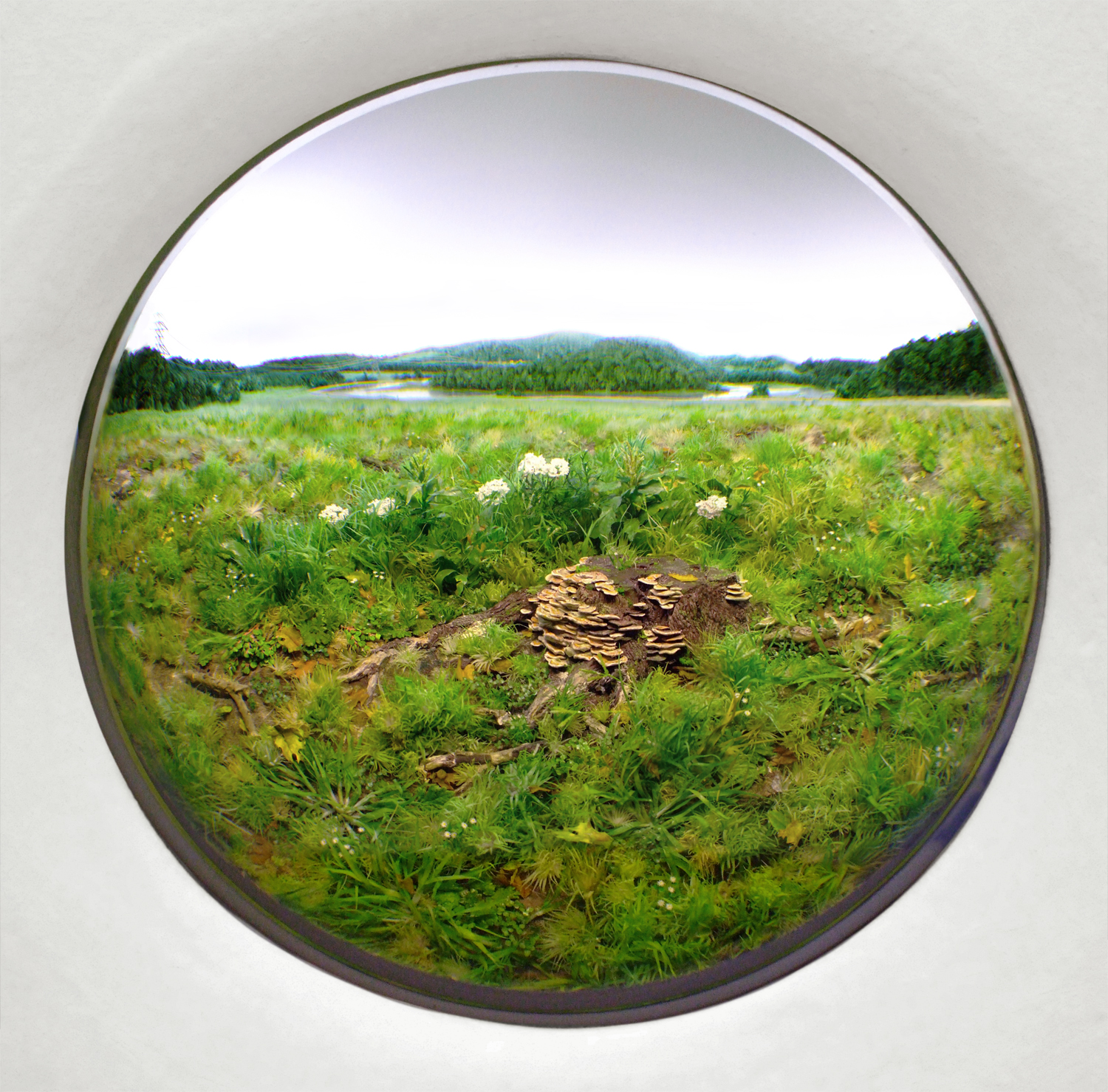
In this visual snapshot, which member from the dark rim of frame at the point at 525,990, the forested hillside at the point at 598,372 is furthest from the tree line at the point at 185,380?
the dark rim of frame at the point at 525,990

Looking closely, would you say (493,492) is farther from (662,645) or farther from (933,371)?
(933,371)

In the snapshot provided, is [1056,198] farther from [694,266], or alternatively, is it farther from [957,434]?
[694,266]

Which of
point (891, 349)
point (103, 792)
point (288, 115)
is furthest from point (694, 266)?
point (103, 792)

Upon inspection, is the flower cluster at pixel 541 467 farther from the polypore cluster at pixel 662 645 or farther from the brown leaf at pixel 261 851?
the brown leaf at pixel 261 851

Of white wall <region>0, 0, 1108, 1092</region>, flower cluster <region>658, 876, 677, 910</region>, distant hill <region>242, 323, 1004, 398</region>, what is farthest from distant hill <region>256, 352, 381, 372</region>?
flower cluster <region>658, 876, 677, 910</region>

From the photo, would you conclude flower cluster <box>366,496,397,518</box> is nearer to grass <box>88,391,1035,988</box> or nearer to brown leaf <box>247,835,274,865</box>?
grass <box>88,391,1035,988</box>
